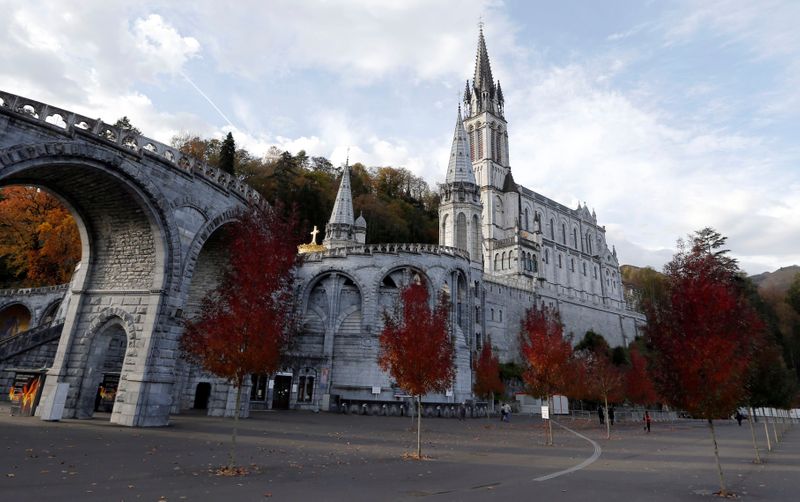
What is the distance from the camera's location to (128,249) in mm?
19422

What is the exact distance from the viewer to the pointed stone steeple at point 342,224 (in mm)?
51094

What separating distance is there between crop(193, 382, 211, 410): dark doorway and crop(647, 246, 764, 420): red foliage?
86.0 feet

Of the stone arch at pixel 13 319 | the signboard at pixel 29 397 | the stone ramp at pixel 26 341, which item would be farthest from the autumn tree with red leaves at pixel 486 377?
the stone arch at pixel 13 319

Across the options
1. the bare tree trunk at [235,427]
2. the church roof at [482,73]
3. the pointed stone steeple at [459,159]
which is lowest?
the bare tree trunk at [235,427]

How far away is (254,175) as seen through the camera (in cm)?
6247

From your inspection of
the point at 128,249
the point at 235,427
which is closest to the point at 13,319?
the point at 128,249

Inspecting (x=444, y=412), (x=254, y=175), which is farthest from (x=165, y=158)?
(x=254, y=175)

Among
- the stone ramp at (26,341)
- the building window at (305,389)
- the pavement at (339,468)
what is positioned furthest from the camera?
the building window at (305,389)

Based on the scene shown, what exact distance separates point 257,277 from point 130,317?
10377 millimetres

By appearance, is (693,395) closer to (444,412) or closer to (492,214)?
(444,412)

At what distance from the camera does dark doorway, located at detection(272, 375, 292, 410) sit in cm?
3356

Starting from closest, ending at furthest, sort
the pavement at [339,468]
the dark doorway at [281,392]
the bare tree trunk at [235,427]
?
1. the pavement at [339,468]
2. the bare tree trunk at [235,427]
3. the dark doorway at [281,392]

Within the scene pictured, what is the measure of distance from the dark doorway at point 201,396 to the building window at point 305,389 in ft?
23.7

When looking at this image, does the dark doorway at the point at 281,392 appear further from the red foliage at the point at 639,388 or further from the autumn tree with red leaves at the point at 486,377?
the red foliage at the point at 639,388
